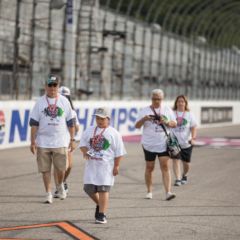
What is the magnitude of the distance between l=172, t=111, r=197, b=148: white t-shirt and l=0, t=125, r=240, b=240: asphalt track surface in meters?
0.73

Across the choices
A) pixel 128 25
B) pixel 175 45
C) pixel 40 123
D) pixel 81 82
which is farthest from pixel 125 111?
pixel 40 123

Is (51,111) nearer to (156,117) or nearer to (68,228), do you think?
(156,117)

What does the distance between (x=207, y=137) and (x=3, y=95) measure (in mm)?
8462

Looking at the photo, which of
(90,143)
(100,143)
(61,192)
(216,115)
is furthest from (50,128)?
(216,115)

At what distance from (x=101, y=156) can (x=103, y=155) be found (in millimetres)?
27

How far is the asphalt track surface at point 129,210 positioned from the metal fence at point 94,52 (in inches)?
325

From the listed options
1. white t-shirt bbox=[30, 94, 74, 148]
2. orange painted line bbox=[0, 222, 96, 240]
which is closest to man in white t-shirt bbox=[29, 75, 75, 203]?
white t-shirt bbox=[30, 94, 74, 148]

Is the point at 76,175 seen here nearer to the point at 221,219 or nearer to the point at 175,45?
the point at 221,219

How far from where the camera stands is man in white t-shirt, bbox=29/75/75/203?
9.88 m

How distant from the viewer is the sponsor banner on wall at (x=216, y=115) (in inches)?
1356

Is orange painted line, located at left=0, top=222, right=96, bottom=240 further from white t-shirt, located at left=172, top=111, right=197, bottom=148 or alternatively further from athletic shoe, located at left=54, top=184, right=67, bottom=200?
white t-shirt, located at left=172, top=111, right=197, bottom=148

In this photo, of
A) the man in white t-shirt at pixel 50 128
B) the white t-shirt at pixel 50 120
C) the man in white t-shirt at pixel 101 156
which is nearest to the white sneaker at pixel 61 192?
the man in white t-shirt at pixel 50 128

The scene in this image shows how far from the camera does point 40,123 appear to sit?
9914 mm

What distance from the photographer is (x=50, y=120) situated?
989 cm
